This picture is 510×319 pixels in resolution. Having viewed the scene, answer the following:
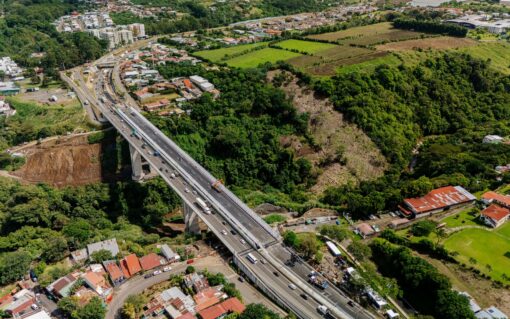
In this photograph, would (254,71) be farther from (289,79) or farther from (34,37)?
(34,37)

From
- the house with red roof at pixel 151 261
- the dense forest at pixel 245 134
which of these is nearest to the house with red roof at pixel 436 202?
the dense forest at pixel 245 134

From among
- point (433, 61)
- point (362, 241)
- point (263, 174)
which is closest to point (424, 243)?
point (362, 241)

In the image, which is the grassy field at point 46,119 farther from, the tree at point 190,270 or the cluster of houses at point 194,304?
the cluster of houses at point 194,304

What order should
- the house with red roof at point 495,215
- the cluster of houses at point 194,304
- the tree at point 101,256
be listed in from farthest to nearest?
1. the house with red roof at point 495,215
2. the tree at point 101,256
3. the cluster of houses at point 194,304

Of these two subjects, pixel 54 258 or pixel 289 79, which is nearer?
pixel 54 258

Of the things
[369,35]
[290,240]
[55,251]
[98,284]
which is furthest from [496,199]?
[369,35]

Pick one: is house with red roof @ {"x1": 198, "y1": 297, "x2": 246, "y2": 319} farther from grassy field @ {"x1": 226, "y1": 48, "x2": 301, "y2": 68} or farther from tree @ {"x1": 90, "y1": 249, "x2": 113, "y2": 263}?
grassy field @ {"x1": 226, "y1": 48, "x2": 301, "y2": 68}

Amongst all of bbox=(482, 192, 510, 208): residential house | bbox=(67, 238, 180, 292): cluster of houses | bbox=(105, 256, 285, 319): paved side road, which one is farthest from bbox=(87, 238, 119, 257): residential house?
bbox=(482, 192, 510, 208): residential house
